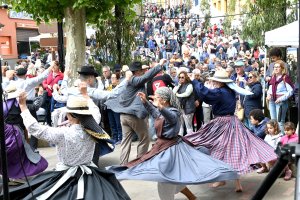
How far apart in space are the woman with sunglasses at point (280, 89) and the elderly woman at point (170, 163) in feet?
12.3

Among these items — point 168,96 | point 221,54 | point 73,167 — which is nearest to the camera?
point 73,167

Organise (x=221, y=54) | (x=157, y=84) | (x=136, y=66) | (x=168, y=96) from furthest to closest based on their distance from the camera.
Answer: (x=221, y=54) → (x=157, y=84) → (x=136, y=66) → (x=168, y=96)

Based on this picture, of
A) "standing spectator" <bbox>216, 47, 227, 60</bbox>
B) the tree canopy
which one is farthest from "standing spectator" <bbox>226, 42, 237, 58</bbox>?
the tree canopy

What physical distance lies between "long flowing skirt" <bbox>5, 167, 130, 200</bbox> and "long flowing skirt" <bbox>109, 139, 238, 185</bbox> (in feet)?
1.81

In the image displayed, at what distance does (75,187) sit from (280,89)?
548 centimetres

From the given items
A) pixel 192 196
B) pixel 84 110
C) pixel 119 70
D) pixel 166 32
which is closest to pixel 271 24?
pixel 119 70

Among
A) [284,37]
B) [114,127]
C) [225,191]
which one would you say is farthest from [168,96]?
[114,127]

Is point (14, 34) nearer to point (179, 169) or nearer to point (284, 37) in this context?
point (284, 37)

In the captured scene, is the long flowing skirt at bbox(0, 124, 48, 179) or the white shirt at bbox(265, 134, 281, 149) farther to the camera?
the white shirt at bbox(265, 134, 281, 149)

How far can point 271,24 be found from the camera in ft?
40.3

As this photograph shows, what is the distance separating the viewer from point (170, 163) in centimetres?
563

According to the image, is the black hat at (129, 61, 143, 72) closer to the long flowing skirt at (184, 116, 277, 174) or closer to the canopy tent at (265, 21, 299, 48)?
the long flowing skirt at (184, 116, 277, 174)

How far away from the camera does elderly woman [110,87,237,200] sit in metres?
5.46

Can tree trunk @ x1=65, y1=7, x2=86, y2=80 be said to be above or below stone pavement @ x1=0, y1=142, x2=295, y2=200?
above
